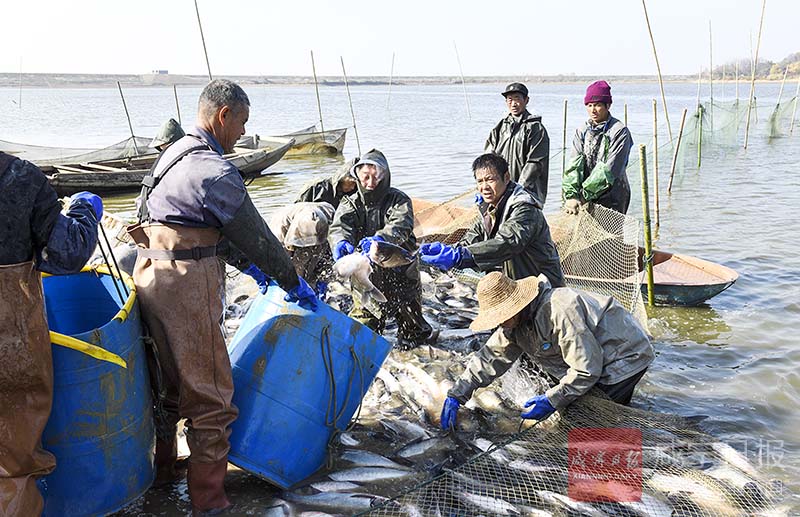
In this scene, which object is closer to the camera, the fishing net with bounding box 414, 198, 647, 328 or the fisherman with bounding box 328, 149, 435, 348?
the fisherman with bounding box 328, 149, 435, 348

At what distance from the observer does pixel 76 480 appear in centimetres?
338

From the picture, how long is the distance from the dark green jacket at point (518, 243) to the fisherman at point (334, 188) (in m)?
1.48

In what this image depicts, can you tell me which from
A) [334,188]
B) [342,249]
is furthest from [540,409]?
[334,188]

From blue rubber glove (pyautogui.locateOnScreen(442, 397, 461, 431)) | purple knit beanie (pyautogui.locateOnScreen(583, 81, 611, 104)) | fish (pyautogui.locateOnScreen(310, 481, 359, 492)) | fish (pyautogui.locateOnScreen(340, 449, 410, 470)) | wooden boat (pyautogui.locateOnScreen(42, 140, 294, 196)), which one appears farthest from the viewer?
wooden boat (pyautogui.locateOnScreen(42, 140, 294, 196))

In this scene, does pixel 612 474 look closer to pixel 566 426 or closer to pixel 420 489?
pixel 566 426

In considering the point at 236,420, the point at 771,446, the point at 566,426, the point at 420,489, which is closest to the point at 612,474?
the point at 566,426

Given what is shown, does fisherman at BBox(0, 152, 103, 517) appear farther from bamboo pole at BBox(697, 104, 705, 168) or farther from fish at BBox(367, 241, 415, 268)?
bamboo pole at BBox(697, 104, 705, 168)

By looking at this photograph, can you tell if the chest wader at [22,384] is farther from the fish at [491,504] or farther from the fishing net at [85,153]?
the fishing net at [85,153]

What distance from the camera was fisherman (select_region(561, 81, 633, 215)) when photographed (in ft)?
24.9

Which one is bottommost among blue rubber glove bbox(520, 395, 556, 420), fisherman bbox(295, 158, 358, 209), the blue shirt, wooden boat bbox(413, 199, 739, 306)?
wooden boat bbox(413, 199, 739, 306)

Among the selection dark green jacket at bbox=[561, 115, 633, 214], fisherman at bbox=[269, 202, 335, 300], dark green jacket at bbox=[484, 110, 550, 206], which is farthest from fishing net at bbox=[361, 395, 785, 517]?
dark green jacket at bbox=[484, 110, 550, 206]

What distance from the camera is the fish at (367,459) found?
449 centimetres

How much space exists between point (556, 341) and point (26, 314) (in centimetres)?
323

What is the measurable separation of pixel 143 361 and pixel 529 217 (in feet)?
10.1
